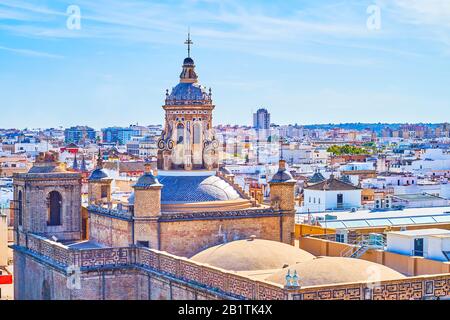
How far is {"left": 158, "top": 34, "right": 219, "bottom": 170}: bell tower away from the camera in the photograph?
28344 mm

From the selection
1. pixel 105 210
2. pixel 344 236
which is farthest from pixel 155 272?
pixel 344 236

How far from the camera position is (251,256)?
77.6 feet

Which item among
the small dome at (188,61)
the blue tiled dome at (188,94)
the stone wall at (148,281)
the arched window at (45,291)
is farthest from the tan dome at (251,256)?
the small dome at (188,61)

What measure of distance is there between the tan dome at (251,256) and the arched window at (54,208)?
7.78 meters

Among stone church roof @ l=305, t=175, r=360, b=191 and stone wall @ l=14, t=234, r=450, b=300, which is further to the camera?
stone church roof @ l=305, t=175, r=360, b=191

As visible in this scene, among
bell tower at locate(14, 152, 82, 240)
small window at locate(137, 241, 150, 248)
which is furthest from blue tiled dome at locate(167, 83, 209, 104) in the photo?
bell tower at locate(14, 152, 82, 240)

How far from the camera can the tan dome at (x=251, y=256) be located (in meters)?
23.4

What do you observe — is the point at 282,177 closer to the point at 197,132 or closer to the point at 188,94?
the point at 197,132

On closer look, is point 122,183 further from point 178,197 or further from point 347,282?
point 347,282

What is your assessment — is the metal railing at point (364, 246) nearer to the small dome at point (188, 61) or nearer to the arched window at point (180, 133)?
the arched window at point (180, 133)

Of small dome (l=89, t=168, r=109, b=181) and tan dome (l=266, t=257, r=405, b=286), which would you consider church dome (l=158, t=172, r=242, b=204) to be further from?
tan dome (l=266, t=257, r=405, b=286)

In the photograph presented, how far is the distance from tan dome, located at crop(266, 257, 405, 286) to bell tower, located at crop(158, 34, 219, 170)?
23.7ft

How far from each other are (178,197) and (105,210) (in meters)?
2.52

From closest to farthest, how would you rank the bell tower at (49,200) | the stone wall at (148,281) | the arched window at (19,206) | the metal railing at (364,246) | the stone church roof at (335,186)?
the stone wall at (148,281) → the metal railing at (364,246) → the bell tower at (49,200) → the arched window at (19,206) → the stone church roof at (335,186)
